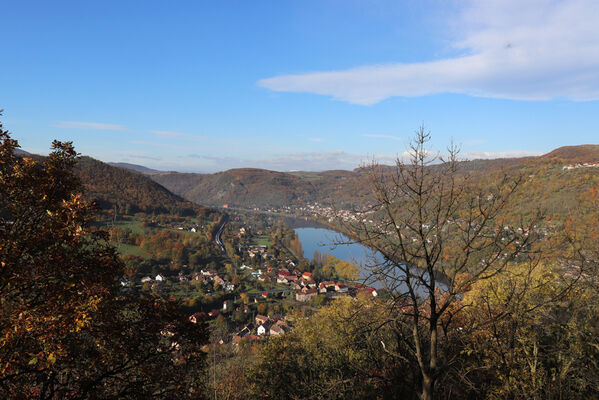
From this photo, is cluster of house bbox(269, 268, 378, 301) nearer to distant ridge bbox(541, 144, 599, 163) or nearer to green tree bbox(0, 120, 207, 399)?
green tree bbox(0, 120, 207, 399)

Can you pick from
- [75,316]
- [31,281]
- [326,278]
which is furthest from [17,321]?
[326,278]

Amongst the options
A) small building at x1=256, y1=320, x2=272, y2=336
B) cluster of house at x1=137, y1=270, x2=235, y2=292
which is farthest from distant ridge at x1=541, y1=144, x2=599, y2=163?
cluster of house at x1=137, y1=270, x2=235, y2=292

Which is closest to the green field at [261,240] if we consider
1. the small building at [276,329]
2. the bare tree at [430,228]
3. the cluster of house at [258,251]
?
the cluster of house at [258,251]

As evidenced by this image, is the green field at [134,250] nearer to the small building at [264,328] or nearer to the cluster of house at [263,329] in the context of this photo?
the cluster of house at [263,329]

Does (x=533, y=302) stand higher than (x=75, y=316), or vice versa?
(x=75, y=316)

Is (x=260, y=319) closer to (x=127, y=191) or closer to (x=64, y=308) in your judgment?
(x=64, y=308)

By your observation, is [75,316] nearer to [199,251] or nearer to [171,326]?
[171,326]
